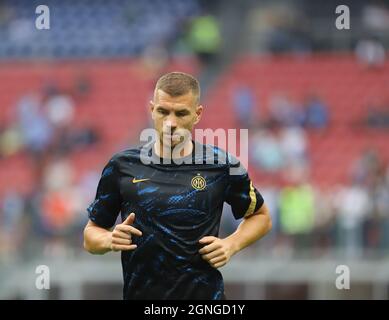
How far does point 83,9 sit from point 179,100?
19.0 metres

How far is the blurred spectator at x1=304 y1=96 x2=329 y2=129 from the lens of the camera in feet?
64.2

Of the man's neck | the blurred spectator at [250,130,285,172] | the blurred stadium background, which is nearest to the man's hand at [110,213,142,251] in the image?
the man's neck

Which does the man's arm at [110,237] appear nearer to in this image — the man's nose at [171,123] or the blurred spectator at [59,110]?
the man's nose at [171,123]

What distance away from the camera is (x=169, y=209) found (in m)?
5.65

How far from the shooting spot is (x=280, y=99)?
1989 centimetres

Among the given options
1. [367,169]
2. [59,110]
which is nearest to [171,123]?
[367,169]

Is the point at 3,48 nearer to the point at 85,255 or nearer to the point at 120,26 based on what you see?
the point at 120,26

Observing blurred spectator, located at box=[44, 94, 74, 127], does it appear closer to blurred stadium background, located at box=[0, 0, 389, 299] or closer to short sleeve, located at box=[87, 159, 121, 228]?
blurred stadium background, located at box=[0, 0, 389, 299]

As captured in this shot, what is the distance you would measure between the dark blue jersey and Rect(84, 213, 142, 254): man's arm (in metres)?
0.09

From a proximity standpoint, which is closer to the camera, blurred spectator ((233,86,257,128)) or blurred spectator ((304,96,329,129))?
blurred spectator ((233,86,257,128))

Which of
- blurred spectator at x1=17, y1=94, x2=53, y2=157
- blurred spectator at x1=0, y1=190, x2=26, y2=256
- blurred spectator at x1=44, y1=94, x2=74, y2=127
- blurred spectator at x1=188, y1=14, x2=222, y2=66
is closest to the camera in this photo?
blurred spectator at x1=0, y1=190, x2=26, y2=256

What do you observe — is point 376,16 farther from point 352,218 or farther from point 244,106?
point 352,218
